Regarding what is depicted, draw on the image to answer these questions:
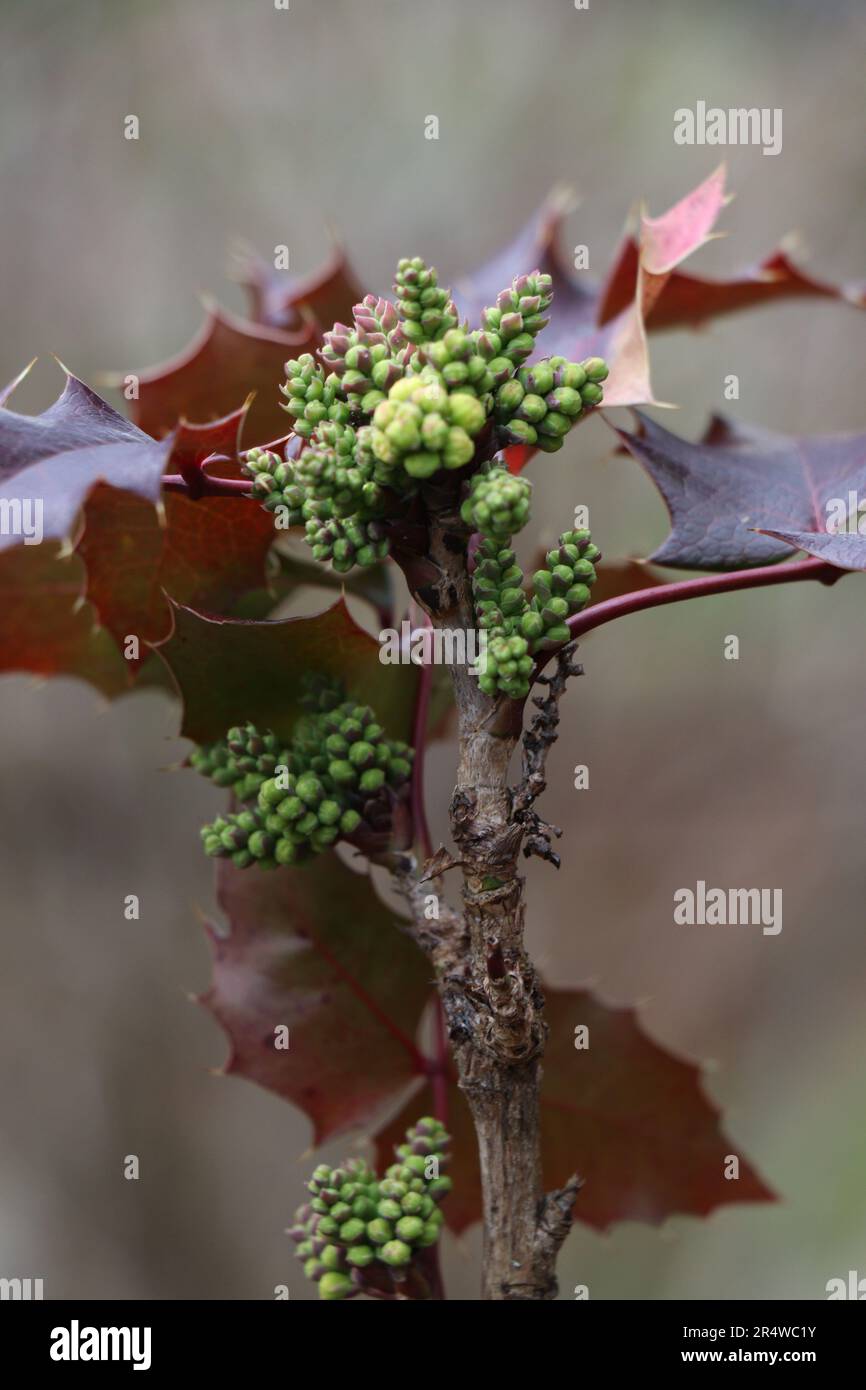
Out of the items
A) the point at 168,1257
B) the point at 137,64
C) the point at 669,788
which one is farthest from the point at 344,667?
the point at 137,64

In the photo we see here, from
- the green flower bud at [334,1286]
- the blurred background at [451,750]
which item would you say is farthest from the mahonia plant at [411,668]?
the blurred background at [451,750]

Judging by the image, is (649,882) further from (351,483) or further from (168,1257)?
(351,483)

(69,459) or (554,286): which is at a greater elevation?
(554,286)

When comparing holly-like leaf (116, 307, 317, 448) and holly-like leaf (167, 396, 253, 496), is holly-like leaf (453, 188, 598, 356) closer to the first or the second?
holly-like leaf (116, 307, 317, 448)

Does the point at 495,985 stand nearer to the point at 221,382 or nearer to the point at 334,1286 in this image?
the point at 334,1286

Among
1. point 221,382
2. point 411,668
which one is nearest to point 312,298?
point 221,382

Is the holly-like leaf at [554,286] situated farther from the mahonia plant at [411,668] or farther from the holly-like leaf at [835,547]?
the holly-like leaf at [835,547]

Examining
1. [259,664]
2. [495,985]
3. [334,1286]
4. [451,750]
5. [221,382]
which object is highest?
[221,382]
